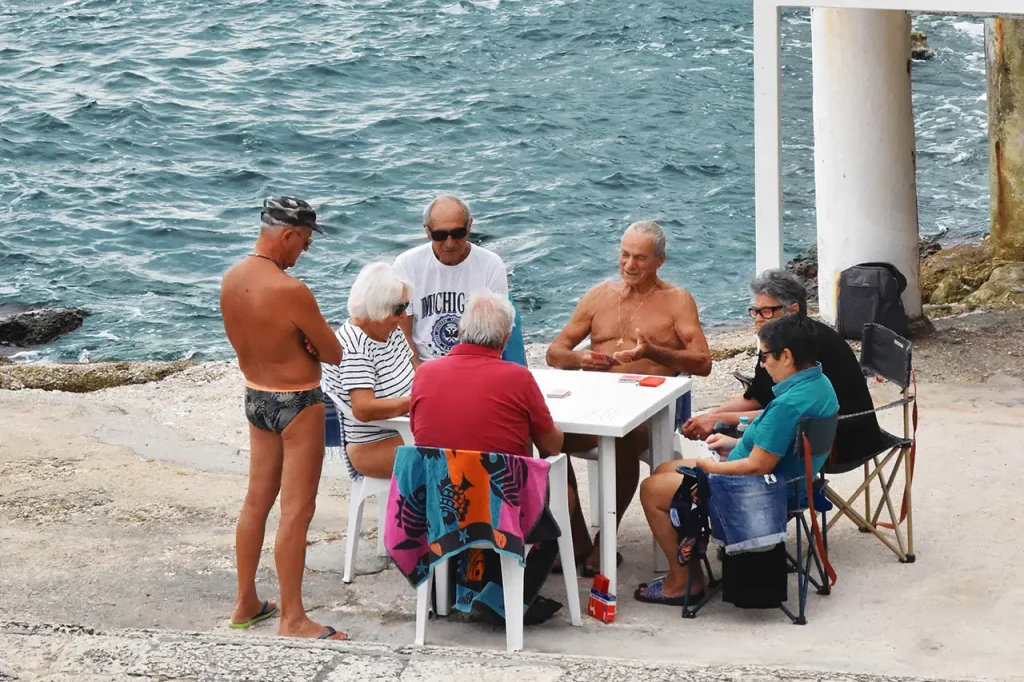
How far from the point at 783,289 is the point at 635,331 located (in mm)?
800

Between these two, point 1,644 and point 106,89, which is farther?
point 106,89

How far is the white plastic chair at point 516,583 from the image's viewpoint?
470 centimetres

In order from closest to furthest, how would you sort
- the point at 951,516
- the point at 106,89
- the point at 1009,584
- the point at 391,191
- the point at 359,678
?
the point at 359,678 < the point at 1009,584 < the point at 951,516 < the point at 391,191 < the point at 106,89

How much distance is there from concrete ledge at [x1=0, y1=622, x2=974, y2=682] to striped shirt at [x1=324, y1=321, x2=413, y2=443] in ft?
5.51

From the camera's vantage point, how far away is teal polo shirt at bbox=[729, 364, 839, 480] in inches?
192

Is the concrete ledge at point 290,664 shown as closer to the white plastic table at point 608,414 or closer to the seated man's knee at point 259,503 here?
the seated man's knee at point 259,503

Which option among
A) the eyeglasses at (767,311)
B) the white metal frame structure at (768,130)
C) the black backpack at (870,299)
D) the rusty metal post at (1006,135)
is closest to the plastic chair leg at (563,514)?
the eyeglasses at (767,311)

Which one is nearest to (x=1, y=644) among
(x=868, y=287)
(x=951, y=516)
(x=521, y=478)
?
(x=521, y=478)

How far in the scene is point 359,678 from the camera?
10.9ft

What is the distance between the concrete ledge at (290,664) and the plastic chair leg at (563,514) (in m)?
1.29

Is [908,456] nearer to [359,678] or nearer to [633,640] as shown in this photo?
[633,640]

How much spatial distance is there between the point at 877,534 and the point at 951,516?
66 cm

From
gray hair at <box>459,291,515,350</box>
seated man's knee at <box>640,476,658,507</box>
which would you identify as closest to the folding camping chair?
seated man's knee at <box>640,476,658,507</box>

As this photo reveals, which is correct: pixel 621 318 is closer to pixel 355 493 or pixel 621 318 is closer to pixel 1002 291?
pixel 355 493
